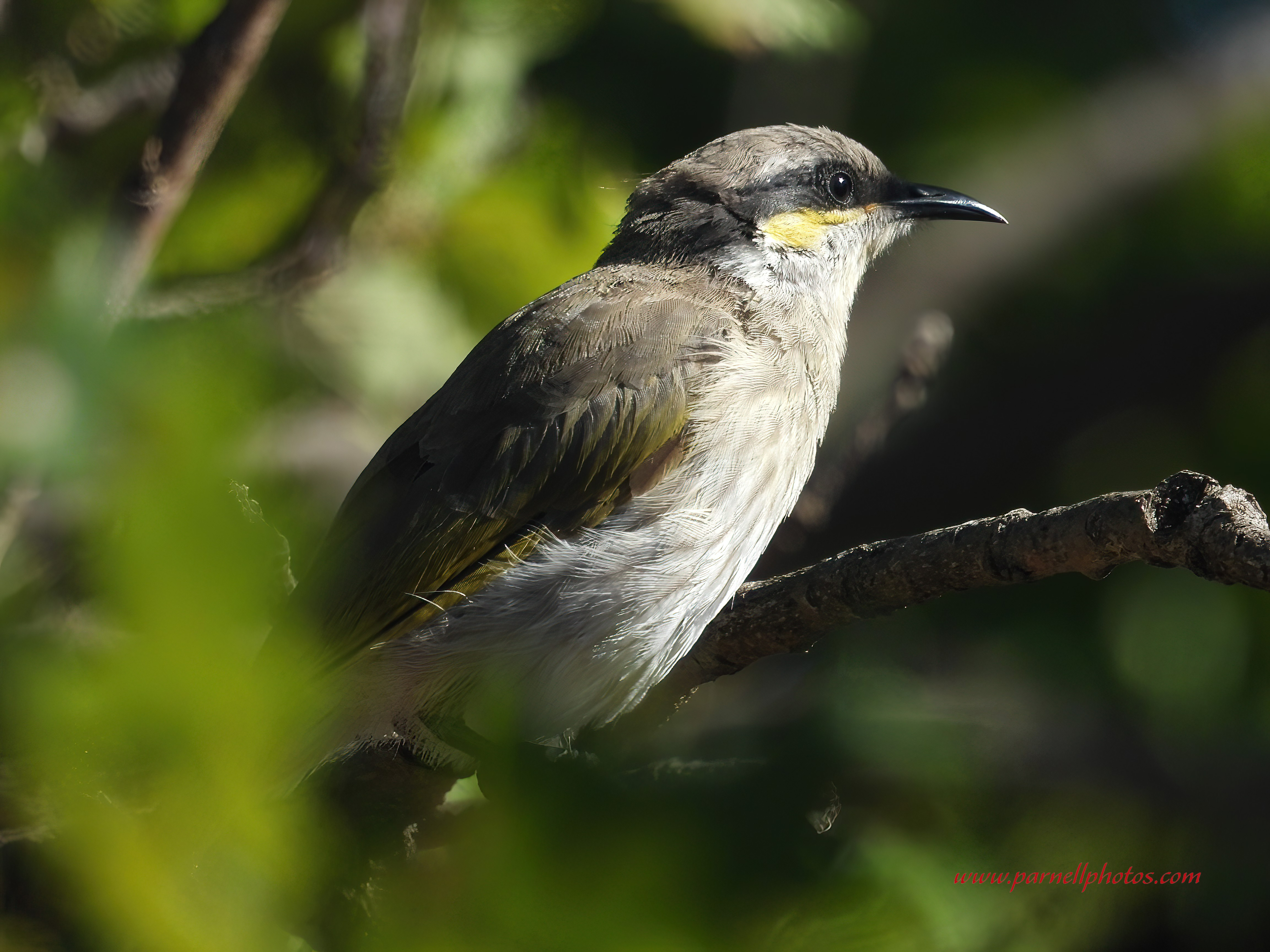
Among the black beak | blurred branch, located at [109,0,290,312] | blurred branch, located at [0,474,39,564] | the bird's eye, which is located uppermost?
blurred branch, located at [109,0,290,312]

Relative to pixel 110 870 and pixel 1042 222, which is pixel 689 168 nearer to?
pixel 1042 222

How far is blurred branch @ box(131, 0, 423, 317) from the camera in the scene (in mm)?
3109

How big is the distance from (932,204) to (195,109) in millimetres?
2375

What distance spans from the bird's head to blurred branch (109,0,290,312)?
54.6 inches

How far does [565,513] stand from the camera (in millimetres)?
3162

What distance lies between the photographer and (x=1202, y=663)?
4316 mm

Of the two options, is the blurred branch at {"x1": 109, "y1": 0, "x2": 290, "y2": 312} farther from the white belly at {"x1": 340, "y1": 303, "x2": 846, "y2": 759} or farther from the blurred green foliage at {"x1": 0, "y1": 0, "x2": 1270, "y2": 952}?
the white belly at {"x1": 340, "y1": 303, "x2": 846, "y2": 759}

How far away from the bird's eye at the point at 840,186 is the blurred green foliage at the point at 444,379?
414mm

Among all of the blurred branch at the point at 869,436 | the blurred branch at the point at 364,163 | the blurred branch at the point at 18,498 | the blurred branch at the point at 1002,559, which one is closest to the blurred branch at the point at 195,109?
the blurred branch at the point at 364,163

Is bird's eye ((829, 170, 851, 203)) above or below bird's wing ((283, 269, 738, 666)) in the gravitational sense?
above

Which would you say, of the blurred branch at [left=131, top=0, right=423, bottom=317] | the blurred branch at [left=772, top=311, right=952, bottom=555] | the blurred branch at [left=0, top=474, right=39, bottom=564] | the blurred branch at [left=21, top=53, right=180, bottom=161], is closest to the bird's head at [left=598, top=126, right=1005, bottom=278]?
the blurred branch at [left=772, top=311, right=952, bottom=555]

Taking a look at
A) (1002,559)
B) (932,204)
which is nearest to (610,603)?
(1002,559)

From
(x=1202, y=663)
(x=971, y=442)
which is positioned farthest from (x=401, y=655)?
(x=971, y=442)

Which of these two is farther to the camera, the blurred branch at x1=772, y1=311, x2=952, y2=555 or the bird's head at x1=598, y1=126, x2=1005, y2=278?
the blurred branch at x1=772, y1=311, x2=952, y2=555
